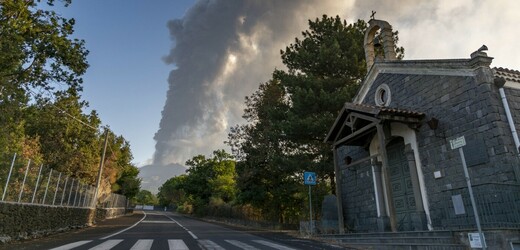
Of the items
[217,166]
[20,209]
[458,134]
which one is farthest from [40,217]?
[217,166]

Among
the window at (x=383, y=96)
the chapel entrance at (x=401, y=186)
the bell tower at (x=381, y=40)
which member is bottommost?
Answer: the chapel entrance at (x=401, y=186)

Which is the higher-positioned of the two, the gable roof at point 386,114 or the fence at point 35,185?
the gable roof at point 386,114

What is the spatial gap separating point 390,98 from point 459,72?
364cm

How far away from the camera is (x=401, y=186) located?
492 inches

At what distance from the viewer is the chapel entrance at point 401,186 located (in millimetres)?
11906

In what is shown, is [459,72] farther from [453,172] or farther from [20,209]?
[20,209]

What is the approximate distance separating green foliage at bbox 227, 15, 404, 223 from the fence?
12.1 m

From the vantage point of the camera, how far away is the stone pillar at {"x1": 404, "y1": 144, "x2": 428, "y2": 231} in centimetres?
1073

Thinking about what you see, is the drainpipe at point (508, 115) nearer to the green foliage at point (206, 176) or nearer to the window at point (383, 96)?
the window at point (383, 96)

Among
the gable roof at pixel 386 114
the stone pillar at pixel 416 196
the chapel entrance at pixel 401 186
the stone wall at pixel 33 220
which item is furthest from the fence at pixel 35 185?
the stone pillar at pixel 416 196

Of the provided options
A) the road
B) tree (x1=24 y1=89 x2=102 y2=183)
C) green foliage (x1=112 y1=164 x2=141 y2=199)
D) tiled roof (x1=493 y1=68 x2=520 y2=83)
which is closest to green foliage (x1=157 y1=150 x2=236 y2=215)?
green foliage (x1=112 y1=164 x2=141 y2=199)

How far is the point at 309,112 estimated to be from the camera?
20172 millimetres

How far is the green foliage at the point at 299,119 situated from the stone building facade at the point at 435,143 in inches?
173

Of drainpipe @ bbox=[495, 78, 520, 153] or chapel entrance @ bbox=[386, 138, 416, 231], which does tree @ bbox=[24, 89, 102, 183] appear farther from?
drainpipe @ bbox=[495, 78, 520, 153]
